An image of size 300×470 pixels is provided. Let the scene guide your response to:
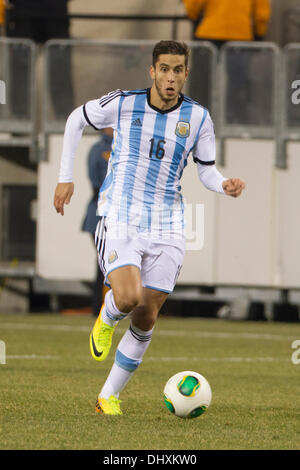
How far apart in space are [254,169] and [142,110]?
292 inches

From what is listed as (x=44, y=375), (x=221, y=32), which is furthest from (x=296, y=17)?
(x=44, y=375)

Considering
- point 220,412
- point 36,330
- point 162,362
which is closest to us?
point 220,412

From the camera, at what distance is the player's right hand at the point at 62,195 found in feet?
21.1

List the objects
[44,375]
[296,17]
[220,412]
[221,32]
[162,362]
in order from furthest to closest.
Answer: [296,17] < [221,32] < [162,362] < [44,375] < [220,412]

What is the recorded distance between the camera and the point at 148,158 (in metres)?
6.57

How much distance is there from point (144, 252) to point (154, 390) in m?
1.41

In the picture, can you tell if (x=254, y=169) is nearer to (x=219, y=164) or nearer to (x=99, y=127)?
(x=219, y=164)

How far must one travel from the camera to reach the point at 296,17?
598 inches

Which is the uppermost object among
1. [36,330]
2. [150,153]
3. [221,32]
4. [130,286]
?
[221,32]
